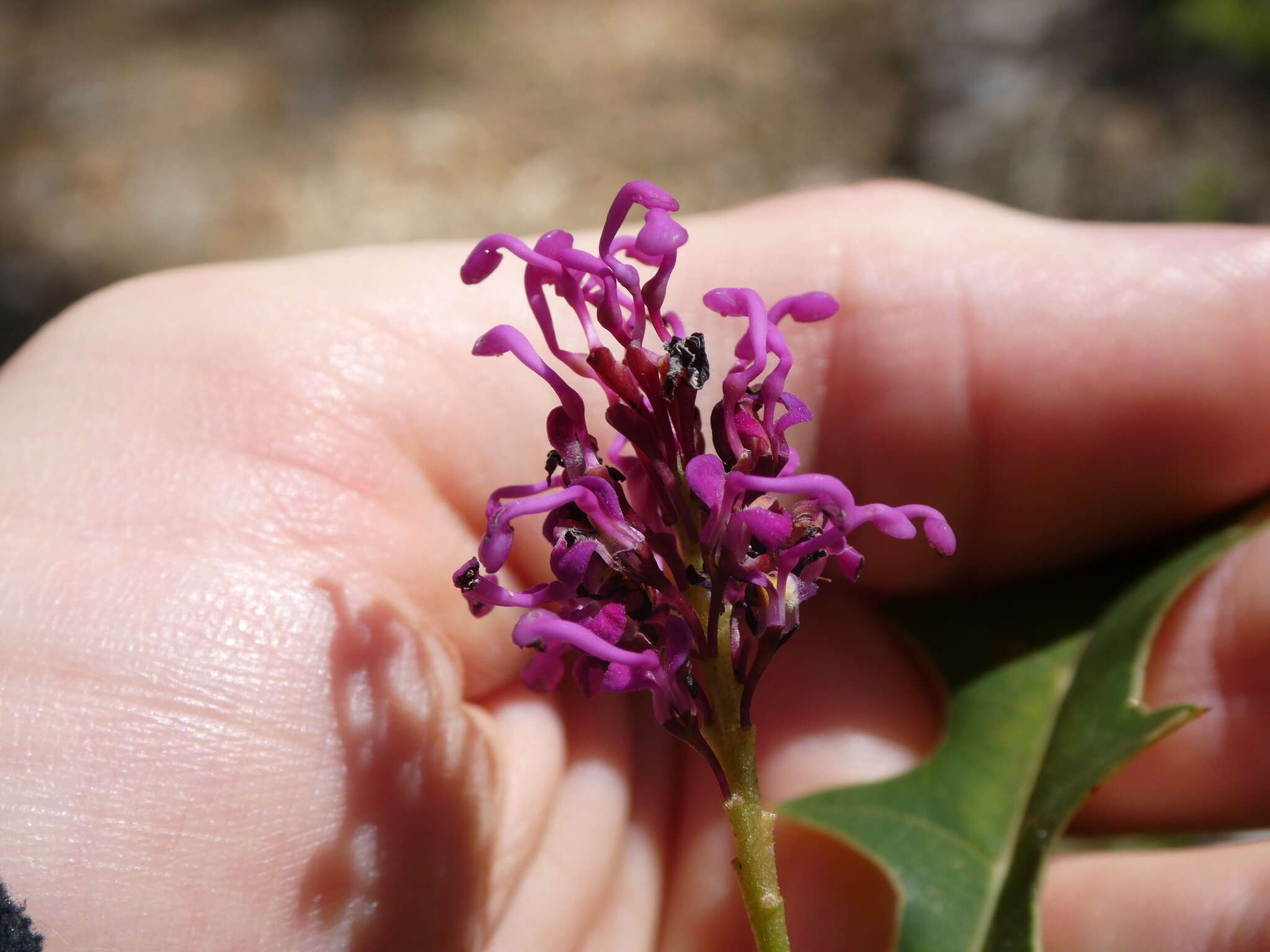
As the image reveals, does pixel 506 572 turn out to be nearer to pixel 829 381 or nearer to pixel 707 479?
pixel 829 381

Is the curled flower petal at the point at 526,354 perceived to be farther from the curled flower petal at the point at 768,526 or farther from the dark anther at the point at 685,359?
the curled flower petal at the point at 768,526

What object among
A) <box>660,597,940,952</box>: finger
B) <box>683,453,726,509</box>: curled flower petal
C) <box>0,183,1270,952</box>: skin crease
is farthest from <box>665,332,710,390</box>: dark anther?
<box>660,597,940,952</box>: finger

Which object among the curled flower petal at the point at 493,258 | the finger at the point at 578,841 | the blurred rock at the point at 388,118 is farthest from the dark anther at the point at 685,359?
the blurred rock at the point at 388,118

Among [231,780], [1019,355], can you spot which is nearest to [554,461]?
[231,780]

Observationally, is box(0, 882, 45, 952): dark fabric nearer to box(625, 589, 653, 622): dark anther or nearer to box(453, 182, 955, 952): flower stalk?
box(453, 182, 955, 952): flower stalk

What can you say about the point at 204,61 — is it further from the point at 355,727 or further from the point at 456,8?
the point at 355,727
